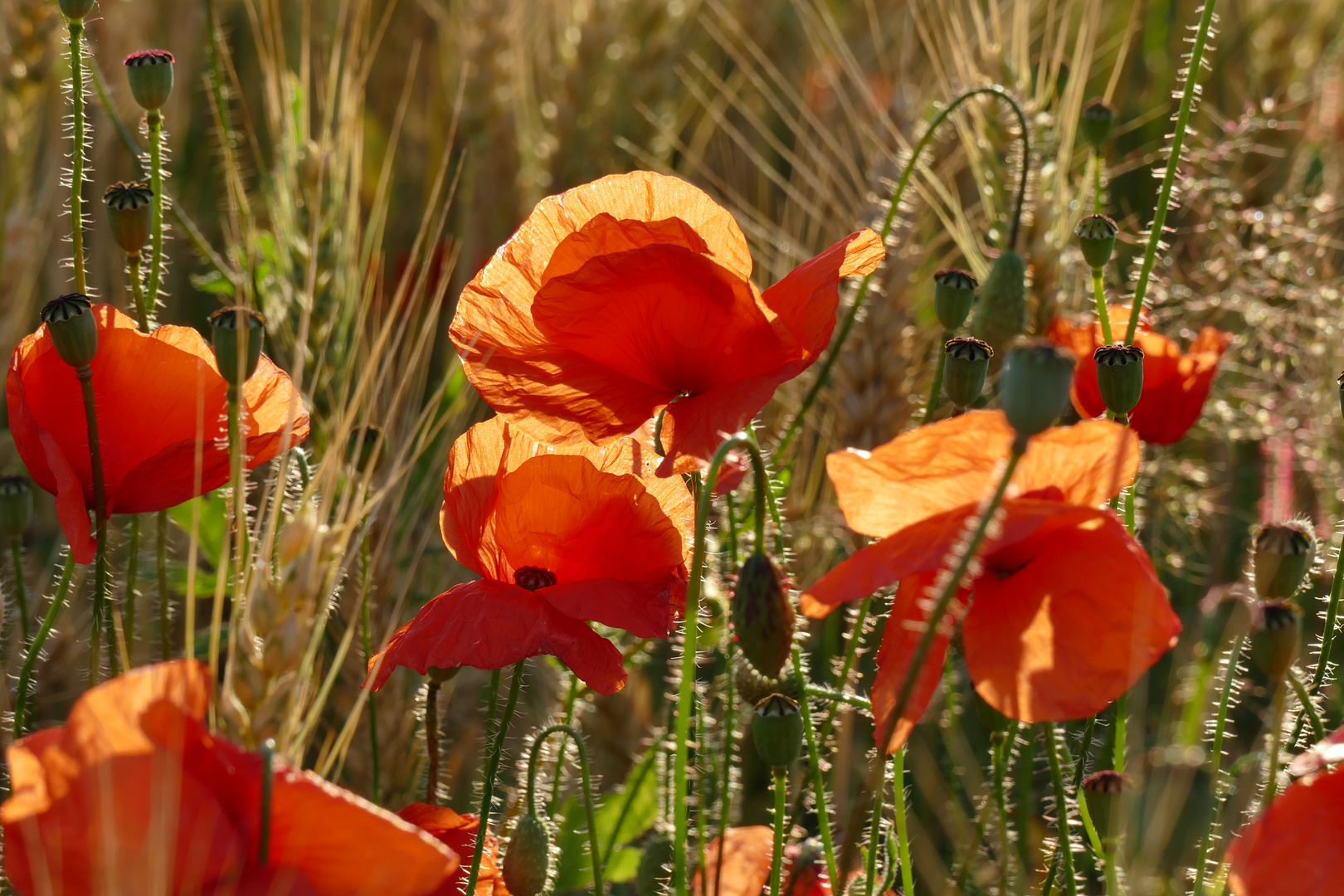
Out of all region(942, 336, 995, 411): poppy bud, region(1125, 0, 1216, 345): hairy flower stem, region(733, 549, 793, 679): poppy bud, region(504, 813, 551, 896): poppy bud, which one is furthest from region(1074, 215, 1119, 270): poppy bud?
region(504, 813, 551, 896): poppy bud

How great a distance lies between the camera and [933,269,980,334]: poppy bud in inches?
36.9

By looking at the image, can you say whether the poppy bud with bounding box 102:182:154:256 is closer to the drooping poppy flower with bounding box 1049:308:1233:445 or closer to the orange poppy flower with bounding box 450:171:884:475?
the orange poppy flower with bounding box 450:171:884:475

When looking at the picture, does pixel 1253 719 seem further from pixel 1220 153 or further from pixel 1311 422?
pixel 1220 153

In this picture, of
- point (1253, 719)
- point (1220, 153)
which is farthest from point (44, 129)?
point (1253, 719)

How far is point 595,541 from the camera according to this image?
84 cm

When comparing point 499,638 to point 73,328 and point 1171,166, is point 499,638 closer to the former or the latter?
point 73,328

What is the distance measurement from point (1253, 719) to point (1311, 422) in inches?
17.3

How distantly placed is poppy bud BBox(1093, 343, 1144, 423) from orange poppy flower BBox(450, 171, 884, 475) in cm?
15

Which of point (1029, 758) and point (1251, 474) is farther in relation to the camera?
point (1251, 474)

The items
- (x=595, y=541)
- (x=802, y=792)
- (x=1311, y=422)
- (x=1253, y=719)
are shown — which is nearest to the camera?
(x=595, y=541)

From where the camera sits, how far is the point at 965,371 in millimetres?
824

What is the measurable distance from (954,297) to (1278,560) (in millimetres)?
294

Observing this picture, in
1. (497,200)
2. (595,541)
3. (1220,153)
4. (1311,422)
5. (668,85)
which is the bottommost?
(595,541)

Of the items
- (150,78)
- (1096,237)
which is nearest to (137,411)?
(150,78)
